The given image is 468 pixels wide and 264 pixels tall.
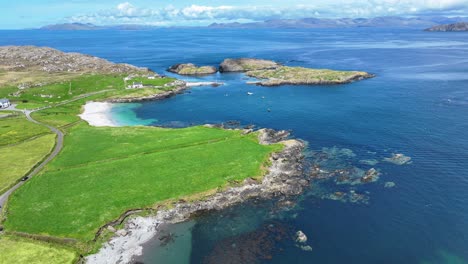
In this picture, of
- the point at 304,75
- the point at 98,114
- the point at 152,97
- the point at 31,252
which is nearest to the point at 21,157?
the point at 31,252

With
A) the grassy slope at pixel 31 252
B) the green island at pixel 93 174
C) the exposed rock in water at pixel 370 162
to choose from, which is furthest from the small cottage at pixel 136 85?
the grassy slope at pixel 31 252

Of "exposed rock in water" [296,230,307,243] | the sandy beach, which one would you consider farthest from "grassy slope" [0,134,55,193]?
"exposed rock in water" [296,230,307,243]

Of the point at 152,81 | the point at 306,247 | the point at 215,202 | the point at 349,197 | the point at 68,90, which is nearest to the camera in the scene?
the point at 306,247

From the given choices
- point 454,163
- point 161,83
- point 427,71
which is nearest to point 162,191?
point 454,163

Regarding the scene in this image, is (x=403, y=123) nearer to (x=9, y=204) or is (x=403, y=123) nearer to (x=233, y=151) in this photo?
(x=233, y=151)

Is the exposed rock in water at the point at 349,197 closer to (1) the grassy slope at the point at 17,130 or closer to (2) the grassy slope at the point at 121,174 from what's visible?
(2) the grassy slope at the point at 121,174

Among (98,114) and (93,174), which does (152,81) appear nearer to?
(98,114)
